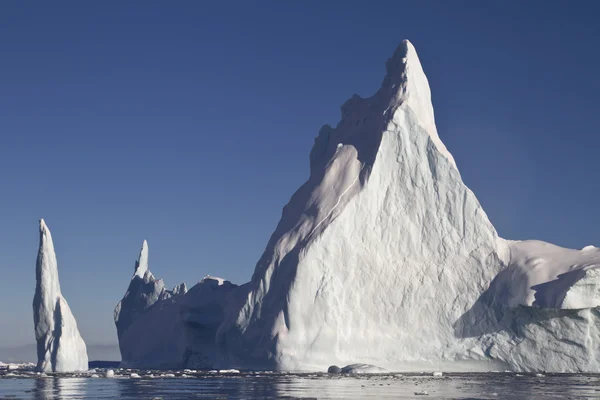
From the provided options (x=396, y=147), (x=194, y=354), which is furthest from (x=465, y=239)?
(x=194, y=354)

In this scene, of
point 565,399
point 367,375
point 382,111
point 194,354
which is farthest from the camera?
point 194,354

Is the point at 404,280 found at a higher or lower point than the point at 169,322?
higher

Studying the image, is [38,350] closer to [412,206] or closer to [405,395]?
[412,206]

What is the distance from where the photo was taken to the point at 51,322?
55.2 metres

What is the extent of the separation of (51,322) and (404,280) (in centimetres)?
2337

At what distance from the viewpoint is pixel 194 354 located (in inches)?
2464

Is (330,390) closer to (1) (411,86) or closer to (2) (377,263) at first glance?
(2) (377,263)

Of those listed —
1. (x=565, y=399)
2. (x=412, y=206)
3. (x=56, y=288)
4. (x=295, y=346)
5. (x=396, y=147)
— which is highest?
(x=396, y=147)

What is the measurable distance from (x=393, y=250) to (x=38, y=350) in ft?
81.3

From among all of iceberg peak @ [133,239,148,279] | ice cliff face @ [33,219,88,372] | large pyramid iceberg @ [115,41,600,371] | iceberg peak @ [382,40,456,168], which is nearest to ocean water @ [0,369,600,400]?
large pyramid iceberg @ [115,41,600,371]

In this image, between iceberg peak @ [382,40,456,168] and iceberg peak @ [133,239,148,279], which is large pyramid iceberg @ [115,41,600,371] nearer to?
iceberg peak @ [382,40,456,168]

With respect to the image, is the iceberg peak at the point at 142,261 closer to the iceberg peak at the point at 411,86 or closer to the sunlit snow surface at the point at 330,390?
the iceberg peak at the point at 411,86

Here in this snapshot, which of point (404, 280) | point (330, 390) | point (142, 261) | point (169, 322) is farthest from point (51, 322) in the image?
point (142, 261)

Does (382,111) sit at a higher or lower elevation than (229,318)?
higher
